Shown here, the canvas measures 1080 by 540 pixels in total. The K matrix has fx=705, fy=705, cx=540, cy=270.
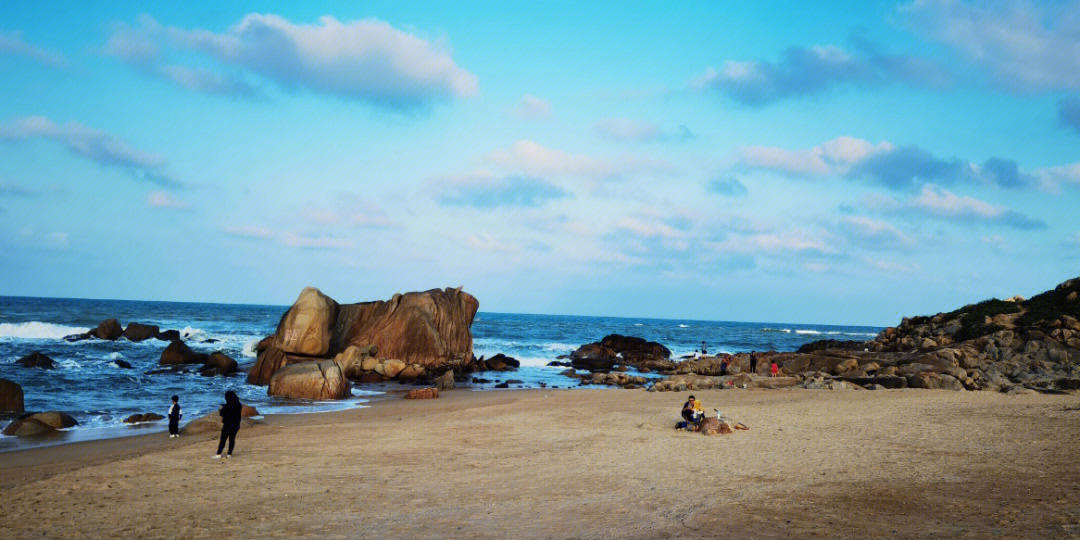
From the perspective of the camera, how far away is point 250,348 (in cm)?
5675

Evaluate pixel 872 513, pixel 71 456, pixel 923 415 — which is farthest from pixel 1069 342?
pixel 71 456

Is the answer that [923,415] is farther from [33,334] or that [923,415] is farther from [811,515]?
[33,334]

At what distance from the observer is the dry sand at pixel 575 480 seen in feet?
34.0

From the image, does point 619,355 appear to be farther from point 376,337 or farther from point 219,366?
A: point 219,366

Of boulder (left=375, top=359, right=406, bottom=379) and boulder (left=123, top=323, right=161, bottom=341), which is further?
boulder (left=123, top=323, right=161, bottom=341)

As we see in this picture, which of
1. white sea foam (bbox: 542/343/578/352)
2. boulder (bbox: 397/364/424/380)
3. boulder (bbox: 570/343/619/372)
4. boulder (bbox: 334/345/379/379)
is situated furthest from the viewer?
white sea foam (bbox: 542/343/578/352)

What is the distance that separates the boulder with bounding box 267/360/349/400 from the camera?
29.3 metres

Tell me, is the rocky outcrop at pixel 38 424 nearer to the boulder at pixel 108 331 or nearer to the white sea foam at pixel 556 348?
the boulder at pixel 108 331

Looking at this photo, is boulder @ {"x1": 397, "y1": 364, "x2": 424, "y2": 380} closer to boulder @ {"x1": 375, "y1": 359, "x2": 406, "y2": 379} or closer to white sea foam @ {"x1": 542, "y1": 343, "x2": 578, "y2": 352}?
boulder @ {"x1": 375, "y1": 359, "x2": 406, "y2": 379}

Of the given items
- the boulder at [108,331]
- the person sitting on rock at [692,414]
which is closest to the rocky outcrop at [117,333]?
the boulder at [108,331]

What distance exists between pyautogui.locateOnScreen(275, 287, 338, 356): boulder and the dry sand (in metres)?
18.0

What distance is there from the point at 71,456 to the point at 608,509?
13.2 meters

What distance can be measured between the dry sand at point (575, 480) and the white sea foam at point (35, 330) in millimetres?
51989

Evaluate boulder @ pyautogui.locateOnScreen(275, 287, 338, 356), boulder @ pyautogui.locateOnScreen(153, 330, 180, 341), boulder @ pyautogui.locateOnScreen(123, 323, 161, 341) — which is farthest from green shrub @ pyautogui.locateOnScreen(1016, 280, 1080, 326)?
boulder @ pyautogui.locateOnScreen(123, 323, 161, 341)
